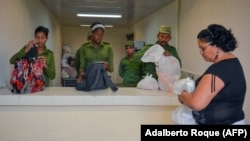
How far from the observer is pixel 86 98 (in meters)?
1.72

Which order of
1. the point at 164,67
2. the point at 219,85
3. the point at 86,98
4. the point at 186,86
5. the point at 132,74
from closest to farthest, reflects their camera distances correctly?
the point at 219,85 < the point at 186,86 < the point at 86,98 < the point at 164,67 < the point at 132,74

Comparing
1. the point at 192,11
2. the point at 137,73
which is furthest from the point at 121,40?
the point at 137,73

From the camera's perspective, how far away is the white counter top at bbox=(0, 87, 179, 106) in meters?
1.67

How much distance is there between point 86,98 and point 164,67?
654 mm

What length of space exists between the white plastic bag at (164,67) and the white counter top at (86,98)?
18 centimetres

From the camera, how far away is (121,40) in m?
7.34

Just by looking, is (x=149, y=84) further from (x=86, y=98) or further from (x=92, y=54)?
(x=92, y=54)

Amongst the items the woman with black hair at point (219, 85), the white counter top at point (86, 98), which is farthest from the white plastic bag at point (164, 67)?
the woman with black hair at point (219, 85)

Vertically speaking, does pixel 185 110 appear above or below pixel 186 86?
below

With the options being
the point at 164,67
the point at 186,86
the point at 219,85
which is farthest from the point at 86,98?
the point at 219,85

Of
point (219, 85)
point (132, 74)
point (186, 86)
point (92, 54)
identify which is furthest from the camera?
point (132, 74)

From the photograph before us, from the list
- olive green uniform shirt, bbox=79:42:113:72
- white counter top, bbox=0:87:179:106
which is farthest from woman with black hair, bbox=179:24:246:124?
olive green uniform shirt, bbox=79:42:113:72

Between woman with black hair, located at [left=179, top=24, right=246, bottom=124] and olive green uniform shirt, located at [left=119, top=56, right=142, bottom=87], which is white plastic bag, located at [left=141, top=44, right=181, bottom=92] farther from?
woman with black hair, located at [left=179, top=24, right=246, bottom=124]

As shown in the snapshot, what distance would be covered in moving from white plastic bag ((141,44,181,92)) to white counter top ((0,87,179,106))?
18 centimetres
